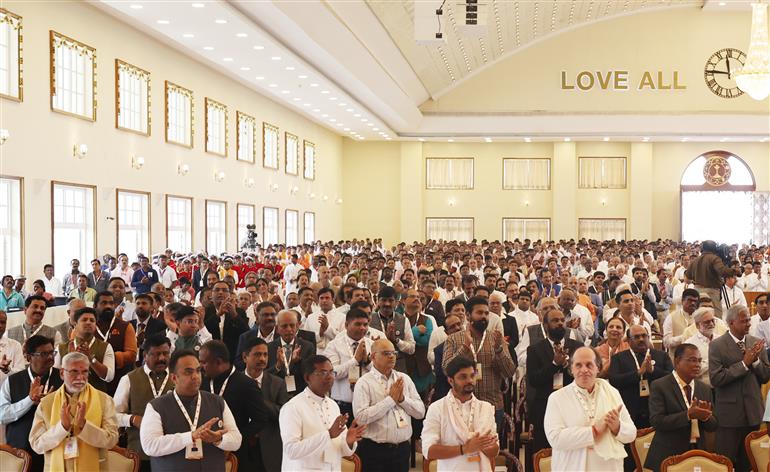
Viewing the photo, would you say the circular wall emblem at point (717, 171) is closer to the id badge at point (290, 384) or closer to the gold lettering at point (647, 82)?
the gold lettering at point (647, 82)

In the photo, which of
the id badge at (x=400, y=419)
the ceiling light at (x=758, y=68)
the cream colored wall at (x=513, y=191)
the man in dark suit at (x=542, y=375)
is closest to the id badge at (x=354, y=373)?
the id badge at (x=400, y=419)

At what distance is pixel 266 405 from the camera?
6875mm

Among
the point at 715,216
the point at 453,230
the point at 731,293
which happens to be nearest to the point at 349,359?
the point at 731,293

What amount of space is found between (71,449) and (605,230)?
36455 millimetres

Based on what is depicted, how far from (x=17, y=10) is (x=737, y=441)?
45.4 feet

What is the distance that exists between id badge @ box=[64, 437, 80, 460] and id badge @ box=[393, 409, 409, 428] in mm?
2272

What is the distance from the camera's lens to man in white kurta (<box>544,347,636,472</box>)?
5609mm

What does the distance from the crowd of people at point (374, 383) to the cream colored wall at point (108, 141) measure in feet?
19.2

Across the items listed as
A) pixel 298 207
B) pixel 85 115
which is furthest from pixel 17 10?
pixel 298 207

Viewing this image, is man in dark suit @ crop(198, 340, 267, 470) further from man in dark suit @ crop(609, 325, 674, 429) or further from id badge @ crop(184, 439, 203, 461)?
man in dark suit @ crop(609, 325, 674, 429)

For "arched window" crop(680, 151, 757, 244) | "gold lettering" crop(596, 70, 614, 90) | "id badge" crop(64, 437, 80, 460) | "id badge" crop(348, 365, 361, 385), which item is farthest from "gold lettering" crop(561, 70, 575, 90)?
"id badge" crop(64, 437, 80, 460)

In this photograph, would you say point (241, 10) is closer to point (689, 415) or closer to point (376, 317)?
point (376, 317)

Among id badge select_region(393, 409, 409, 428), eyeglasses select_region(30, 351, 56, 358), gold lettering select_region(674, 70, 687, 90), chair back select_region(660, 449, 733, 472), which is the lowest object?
chair back select_region(660, 449, 733, 472)

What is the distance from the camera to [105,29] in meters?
19.4
